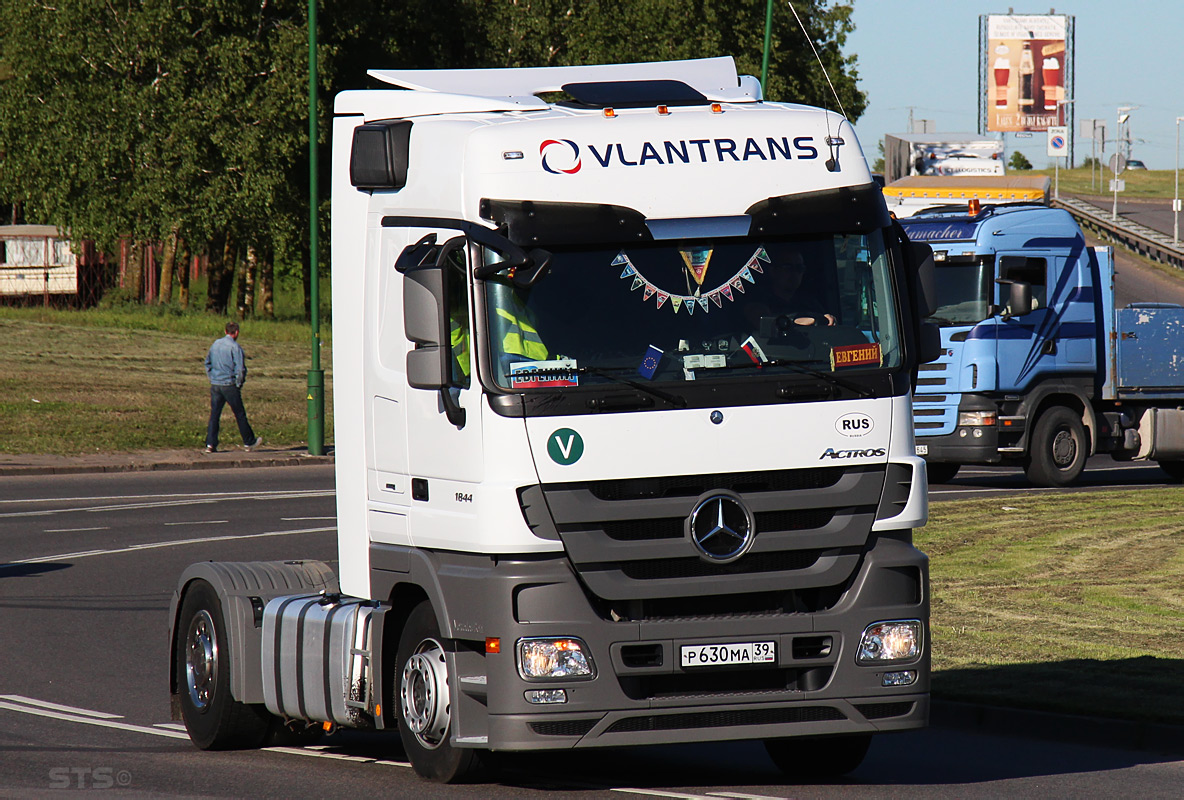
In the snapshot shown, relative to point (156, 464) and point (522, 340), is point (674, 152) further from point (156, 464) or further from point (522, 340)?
point (156, 464)

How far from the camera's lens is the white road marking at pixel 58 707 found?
977 cm

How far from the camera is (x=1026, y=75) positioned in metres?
137

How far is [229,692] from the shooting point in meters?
8.94

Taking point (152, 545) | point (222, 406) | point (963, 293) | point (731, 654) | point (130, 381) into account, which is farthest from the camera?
point (130, 381)

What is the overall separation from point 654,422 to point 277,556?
10.2 m

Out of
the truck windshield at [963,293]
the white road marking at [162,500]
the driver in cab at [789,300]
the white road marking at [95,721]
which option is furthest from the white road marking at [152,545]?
the driver in cab at [789,300]

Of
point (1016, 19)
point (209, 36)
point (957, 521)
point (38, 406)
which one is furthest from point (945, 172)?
point (1016, 19)

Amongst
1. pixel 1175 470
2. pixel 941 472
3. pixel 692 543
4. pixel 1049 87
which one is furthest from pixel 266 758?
pixel 1049 87

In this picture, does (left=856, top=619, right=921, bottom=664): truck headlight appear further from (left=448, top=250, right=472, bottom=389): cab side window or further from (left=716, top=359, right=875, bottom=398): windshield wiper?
(left=448, top=250, right=472, bottom=389): cab side window

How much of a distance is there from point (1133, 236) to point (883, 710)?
75.5m

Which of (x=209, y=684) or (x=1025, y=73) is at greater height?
(x=1025, y=73)

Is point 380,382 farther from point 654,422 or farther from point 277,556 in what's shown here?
point 277,556

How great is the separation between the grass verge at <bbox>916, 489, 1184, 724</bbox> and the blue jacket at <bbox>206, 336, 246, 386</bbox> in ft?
41.2

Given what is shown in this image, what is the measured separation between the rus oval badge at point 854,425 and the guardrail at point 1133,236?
6530cm
